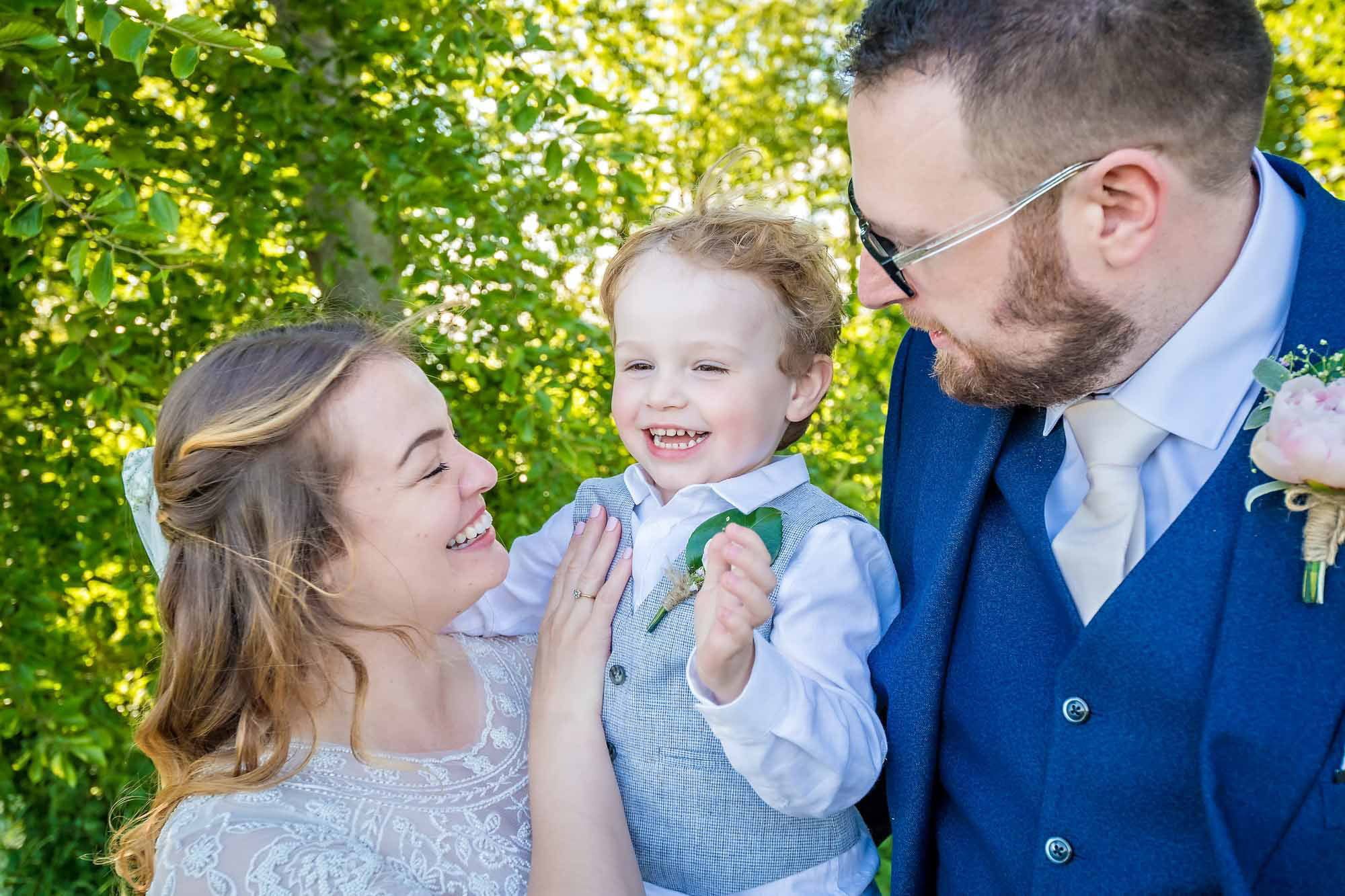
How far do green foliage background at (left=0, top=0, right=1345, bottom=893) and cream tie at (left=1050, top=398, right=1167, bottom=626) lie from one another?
4.54 feet

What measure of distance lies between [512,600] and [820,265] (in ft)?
3.17

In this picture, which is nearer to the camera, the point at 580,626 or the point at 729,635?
the point at 729,635

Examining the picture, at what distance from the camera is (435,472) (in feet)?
6.57

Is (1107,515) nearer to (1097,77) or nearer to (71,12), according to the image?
(1097,77)

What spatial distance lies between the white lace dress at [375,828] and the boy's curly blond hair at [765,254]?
2.95 feet

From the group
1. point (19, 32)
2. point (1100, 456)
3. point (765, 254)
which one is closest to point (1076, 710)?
point (1100, 456)

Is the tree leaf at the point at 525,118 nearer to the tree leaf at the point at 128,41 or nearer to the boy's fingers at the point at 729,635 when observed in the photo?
the tree leaf at the point at 128,41

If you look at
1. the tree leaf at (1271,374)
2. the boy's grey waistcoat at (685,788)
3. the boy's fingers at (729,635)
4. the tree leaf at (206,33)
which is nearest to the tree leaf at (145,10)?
the tree leaf at (206,33)

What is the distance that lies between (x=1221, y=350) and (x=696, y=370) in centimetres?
91

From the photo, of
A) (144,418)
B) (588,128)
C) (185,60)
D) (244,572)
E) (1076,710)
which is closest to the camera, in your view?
(1076,710)

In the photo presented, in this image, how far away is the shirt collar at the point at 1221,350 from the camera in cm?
171

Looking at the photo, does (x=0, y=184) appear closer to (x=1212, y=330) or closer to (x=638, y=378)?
(x=638, y=378)

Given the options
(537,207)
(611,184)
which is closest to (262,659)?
(537,207)

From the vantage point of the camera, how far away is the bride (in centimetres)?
182
